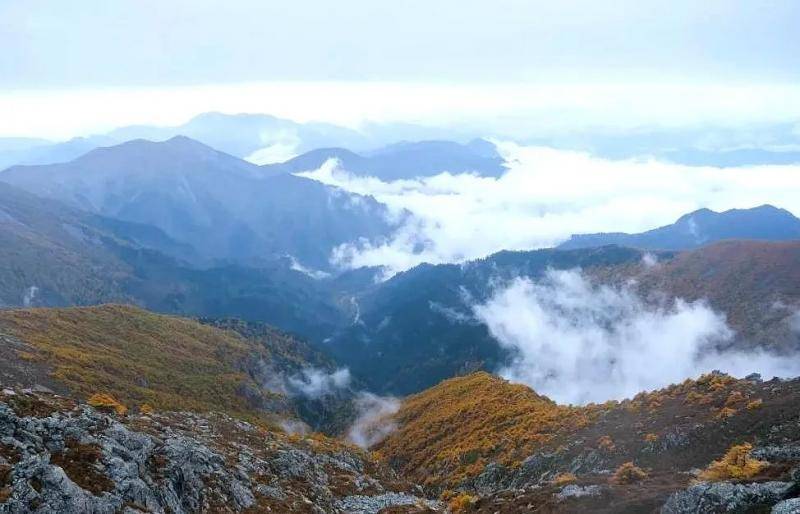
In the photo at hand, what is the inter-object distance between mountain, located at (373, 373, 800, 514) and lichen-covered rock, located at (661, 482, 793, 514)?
0.06 m

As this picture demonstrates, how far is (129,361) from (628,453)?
4214 inches

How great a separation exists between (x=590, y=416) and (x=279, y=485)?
45.6 meters

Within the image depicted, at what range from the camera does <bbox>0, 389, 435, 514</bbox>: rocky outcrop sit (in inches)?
1387

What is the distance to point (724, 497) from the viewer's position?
3162 centimetres

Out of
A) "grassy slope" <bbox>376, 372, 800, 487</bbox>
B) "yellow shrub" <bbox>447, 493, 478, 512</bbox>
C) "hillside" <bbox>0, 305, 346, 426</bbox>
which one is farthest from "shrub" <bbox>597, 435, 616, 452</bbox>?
"hillside" <bbox>0, 305, 346, 426</bbox>

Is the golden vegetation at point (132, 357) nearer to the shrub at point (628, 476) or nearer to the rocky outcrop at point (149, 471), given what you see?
the rocky outcrop at point (149, 471)

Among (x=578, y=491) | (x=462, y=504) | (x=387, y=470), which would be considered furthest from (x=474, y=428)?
(x=578, y=491)

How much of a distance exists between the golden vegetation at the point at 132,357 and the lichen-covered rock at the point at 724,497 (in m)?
80.1

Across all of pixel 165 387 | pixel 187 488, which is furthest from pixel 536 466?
pixel 165 387

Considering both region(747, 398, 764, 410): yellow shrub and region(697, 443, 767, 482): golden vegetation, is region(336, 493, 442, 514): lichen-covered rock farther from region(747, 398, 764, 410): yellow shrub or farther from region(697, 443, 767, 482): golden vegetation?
region(747, 398, 764, 410): yellow shrub

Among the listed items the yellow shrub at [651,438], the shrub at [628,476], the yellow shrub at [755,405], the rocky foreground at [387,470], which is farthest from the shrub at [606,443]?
the shrub at [628,476]

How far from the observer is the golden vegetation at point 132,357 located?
96.6m

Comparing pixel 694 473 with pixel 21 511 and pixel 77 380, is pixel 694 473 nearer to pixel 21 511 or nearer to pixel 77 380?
pixel 21 511

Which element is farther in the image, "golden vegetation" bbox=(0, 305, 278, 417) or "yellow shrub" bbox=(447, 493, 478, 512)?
"golden vegetation" bbox=(0, 305, 278, 417)
